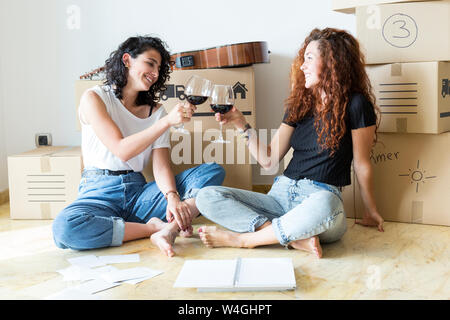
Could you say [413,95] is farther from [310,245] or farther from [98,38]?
[98,38]

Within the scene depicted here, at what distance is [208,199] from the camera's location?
185cm

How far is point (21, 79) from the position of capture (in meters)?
2.88

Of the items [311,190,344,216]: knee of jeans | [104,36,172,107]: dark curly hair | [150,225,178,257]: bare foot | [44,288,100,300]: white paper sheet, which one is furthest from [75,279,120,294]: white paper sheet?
[104,36,172,107]: dark curly hair

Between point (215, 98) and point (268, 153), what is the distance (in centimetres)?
45

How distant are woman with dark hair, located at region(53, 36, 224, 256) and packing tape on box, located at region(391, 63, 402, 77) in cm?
80

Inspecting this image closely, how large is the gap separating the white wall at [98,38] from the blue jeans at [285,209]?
2.84ft

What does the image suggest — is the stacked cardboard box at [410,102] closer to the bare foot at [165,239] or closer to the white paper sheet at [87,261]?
the bare foot at [165,239]

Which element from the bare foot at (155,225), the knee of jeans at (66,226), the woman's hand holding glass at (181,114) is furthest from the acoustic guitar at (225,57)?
the knee of jeans at (66,226)

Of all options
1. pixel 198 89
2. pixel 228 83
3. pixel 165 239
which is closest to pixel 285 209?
pixel 165 239

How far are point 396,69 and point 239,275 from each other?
1090mm

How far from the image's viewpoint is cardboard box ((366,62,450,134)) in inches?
78.3

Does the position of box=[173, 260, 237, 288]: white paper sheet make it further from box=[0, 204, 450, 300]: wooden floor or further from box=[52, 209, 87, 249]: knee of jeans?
box=[52, 209, 87, 249]: knee of jeans
